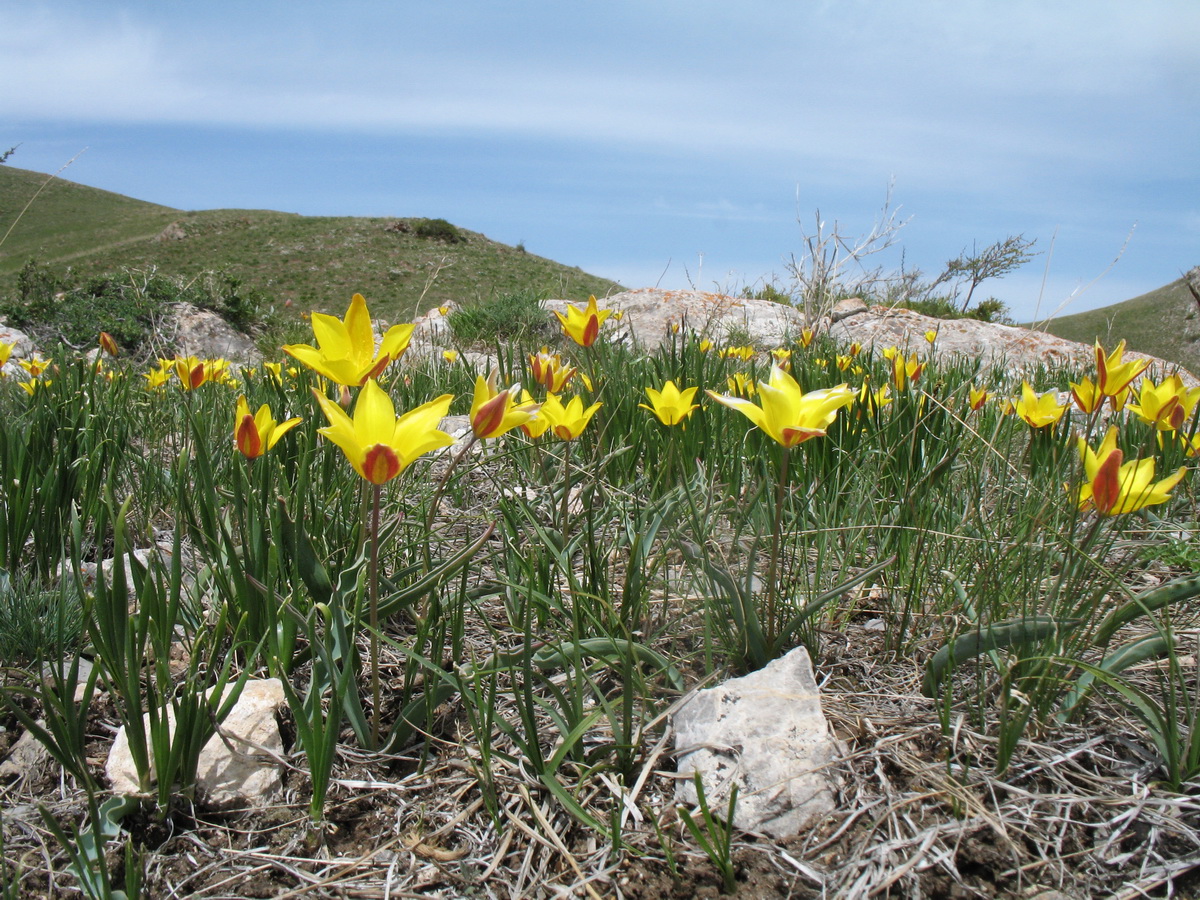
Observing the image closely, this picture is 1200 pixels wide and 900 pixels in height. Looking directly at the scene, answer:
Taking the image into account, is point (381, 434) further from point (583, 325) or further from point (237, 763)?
point (583, 325)

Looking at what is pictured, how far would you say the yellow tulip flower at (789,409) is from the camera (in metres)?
1.19

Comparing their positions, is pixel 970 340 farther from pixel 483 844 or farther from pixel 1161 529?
pixel 483 844

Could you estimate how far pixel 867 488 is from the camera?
2139 mm

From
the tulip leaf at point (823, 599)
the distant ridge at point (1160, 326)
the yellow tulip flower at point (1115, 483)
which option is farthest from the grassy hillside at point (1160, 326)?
the tulip leaf at point (823, 599)

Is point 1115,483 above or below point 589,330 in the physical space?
below

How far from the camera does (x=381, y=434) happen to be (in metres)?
1.09

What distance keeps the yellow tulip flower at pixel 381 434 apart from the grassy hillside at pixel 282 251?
97.8 feet

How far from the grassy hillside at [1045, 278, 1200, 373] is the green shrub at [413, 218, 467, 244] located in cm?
3338

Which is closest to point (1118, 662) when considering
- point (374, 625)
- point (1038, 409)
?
point (1038, 409)

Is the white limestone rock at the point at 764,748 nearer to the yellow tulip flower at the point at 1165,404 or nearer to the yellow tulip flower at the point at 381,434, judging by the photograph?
the yellow tulip flower at the point at 381,434

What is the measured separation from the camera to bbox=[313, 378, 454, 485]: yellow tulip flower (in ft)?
3.30

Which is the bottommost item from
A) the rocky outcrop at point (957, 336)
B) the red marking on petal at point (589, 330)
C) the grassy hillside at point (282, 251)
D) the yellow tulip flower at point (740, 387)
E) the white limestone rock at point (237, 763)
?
the white limestone rock at point (237, 763)

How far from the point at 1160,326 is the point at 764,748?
68.9 feet

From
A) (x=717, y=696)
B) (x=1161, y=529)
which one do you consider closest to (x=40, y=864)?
(x=717, y=696)
